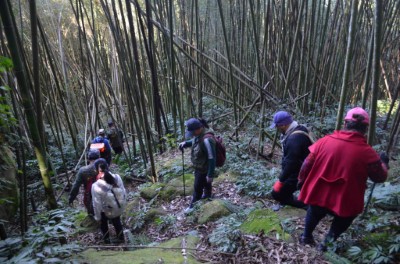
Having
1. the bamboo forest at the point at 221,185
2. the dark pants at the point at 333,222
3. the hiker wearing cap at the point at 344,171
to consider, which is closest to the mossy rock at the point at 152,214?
the bamboo forest at the point at 221,185

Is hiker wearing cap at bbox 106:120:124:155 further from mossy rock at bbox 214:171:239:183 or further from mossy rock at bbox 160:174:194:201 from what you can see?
mossy rock at bbox 214:171:239:183

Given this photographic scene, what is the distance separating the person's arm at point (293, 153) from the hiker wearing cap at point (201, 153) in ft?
2.77

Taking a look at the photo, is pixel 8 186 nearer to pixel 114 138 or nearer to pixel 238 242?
pixel 238 242

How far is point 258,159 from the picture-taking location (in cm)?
473

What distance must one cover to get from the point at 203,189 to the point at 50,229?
2363mm

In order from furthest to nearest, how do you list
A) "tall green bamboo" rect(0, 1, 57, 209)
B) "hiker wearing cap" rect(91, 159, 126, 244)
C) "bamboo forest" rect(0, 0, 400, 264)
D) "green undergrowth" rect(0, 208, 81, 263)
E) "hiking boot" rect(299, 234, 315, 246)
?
"hiker wearing cap" rect(91, 159, 126, 244) < "hiking boot" rect(299, 234, 315, 246) < "bamboo forest" rect(0, 0, 400, 264) < "tall green bamboo" rect(0, 1, 57, 209) < "green undergrowth" rect(0, 208, 81, 263)

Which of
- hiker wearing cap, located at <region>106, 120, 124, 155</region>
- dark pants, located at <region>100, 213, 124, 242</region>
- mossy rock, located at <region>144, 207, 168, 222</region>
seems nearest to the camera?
dark pants, located at <region>100, 213, 124, 242</region>

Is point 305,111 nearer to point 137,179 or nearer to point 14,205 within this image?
point 137,179

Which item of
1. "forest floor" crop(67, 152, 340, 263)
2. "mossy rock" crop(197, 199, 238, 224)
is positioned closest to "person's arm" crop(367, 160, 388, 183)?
"forest floor" crop(67, 152, 340, 263)

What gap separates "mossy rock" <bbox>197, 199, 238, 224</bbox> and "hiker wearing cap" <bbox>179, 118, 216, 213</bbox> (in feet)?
0.98

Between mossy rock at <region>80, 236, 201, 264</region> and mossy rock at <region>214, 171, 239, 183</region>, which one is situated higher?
mossy rock at <region>80, 236, 201, 264</region>

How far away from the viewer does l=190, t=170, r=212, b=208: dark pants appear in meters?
3.48

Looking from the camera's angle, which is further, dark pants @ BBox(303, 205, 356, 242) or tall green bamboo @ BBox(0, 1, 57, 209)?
dark pants @ BBox(303, 205, 356, 242)

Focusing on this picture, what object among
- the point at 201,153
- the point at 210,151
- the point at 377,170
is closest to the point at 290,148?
the point at 377,170
